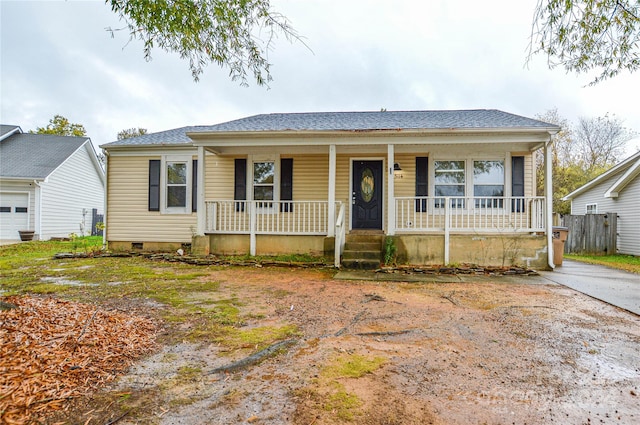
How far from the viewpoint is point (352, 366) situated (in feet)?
8.47

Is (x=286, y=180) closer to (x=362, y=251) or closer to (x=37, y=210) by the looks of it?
(x=362, y=251)

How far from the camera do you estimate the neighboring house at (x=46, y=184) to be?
541 inches

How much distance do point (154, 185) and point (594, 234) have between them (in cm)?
1608

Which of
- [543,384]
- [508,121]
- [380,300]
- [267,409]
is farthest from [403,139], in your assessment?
[267,409]

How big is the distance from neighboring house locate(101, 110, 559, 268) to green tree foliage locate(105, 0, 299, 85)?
3275 mm

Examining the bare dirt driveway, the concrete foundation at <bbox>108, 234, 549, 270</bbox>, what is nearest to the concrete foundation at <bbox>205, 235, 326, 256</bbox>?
the concrete foundation at <bbox>108, 234, 549, 270</bbox>

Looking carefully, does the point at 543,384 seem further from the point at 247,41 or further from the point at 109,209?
the point at 109,209

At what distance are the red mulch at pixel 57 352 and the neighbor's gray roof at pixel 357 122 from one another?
556cm

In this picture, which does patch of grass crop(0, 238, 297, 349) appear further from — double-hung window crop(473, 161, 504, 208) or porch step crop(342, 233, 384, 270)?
double-hung window crop(473, 161, 504, 208)

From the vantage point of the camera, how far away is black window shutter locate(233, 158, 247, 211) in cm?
943

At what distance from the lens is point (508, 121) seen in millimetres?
8500

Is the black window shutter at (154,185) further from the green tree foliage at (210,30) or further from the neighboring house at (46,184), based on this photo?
the neighboring house at (46,184)

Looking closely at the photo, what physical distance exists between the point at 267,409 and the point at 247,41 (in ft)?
14.4

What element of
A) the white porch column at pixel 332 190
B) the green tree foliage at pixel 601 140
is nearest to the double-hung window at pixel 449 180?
the white porch column at pixel 332 190
